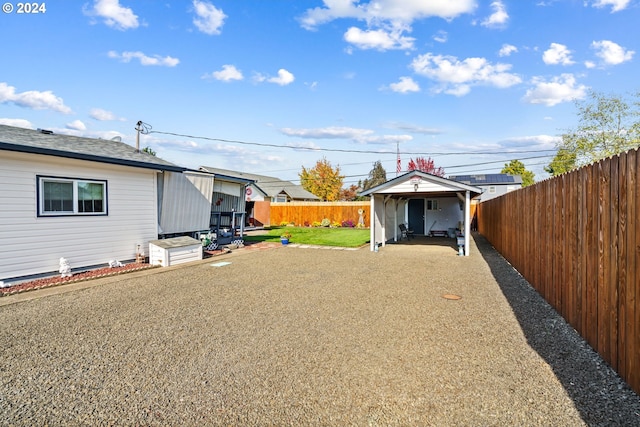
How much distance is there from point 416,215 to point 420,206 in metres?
0.59

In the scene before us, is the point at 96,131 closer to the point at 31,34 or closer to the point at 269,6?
the point at 31,34

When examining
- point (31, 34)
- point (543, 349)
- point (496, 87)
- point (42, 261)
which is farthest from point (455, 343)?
point (496, 87)

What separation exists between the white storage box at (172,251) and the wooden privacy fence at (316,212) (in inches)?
580

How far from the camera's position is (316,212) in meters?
24.4

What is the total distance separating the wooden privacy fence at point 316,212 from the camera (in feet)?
76.1

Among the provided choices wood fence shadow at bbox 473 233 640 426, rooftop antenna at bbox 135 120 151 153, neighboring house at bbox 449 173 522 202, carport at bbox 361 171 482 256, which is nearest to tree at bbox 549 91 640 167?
carport at bbox 361 171 482 256

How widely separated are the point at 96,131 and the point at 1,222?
11476 mm

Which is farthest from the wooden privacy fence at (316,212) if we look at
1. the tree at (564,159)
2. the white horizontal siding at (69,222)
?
the tree at (564,159)

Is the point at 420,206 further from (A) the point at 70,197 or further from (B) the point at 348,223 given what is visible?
(A) the point at 70,197

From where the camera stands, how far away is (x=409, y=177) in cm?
1202

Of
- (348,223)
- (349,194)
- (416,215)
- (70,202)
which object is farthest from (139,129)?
(349,194)

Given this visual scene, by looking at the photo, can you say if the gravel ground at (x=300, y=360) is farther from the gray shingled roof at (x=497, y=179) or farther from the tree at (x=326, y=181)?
the gray shingled roof at (x=497, y=179)

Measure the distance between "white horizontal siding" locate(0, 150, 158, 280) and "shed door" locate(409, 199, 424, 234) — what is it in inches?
548

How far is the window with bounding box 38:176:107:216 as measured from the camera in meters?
7.39
